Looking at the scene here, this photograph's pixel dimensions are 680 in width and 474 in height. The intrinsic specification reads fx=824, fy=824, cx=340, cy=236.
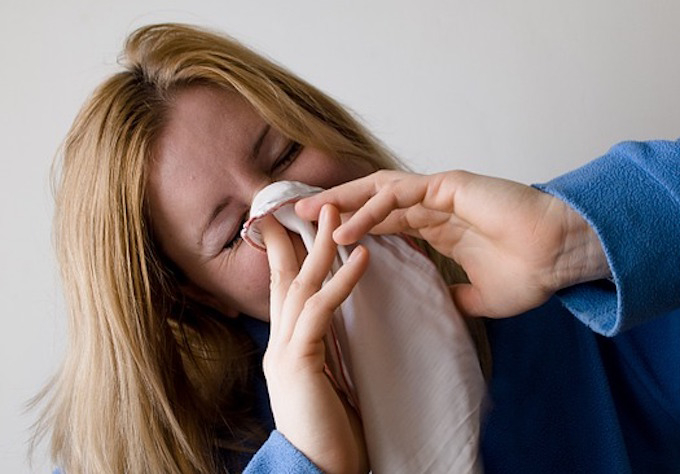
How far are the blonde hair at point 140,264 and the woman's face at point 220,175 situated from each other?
15 millimetres

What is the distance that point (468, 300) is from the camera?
755 millimetres

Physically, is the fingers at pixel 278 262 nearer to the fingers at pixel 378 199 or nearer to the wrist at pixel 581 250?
the fingers at pixel 378 199

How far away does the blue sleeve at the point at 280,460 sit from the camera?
2.15 ft

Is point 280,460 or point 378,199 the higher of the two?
point 378,199

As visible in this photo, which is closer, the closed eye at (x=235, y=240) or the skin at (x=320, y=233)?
the skin at (x=320, y=233)

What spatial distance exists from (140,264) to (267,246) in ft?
0.56

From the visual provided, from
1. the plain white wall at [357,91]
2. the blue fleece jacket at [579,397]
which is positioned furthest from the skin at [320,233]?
the plain white wall at [357,91]

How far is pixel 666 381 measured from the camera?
874 millimetres

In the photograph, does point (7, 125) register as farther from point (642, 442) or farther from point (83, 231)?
point (642, 442)

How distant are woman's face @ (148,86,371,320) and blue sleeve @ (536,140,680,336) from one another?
27 centimetres

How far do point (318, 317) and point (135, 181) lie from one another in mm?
259

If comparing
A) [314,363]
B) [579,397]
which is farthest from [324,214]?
[579,397]

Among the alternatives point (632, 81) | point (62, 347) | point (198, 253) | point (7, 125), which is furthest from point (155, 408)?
point (632, 81)

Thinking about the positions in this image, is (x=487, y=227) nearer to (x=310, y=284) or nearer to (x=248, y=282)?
(x=310, y=284)
